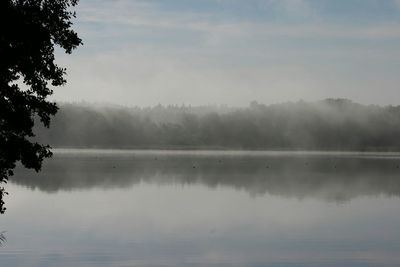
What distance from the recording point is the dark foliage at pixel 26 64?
22.8m

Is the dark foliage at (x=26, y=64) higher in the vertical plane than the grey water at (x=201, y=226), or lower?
higher

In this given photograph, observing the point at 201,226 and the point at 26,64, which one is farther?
the point at 201,226

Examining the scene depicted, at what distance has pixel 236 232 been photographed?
4475cm

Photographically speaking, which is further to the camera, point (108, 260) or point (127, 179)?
point (127, 179)

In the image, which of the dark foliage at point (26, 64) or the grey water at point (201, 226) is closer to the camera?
the dark foliage at point (26, 64)

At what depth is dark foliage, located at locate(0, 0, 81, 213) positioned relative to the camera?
22828 mm

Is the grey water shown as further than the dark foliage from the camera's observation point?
Yes

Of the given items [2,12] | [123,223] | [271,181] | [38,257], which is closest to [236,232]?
[123,223]

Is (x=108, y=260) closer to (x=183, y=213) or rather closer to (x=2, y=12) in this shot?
(x=2, y=12)

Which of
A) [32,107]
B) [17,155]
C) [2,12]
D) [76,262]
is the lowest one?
[76,262]

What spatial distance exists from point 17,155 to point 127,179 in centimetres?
7867

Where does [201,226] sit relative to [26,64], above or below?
below

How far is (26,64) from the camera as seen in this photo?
2353 cm

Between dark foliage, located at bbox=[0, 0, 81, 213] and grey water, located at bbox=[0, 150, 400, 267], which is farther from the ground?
dark foliage, located at bbox=[0, 0, 81, 213]
